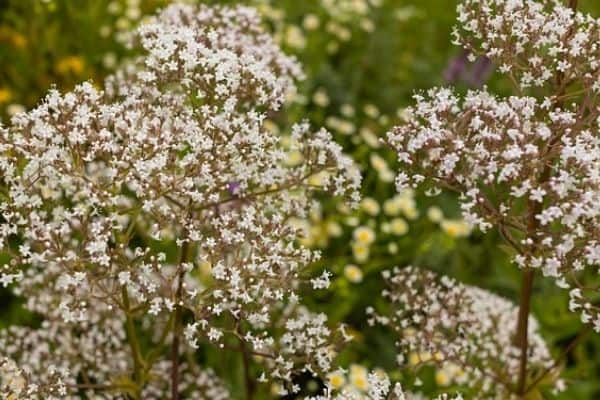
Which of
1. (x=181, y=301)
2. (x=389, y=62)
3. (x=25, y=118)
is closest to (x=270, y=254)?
A: (x=181, y=301)

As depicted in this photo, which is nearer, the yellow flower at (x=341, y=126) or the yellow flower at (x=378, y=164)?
the yellow flower at (x=378, y=164)

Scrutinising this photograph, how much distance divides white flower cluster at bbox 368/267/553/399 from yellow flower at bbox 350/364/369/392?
60 cm

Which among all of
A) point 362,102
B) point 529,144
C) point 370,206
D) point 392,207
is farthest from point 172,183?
point 362,102

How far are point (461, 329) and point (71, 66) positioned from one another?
454 cm

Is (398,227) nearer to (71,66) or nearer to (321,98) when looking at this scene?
(321,98)

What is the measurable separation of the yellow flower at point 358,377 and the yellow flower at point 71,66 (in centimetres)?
363

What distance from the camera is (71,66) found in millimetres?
7543

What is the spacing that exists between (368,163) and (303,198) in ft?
10.7

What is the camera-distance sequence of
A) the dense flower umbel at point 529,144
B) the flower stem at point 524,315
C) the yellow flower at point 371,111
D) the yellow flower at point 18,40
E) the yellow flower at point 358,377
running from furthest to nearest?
the yellow flower at point 18,40 < the yellow flower at point 371,111 < the yellow flower at point 358,377 < the flower stem at point 524,315 < the dense flower umbel at point 529,144

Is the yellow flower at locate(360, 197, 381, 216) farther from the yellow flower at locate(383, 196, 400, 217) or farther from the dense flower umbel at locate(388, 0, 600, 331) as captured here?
the dense flower umbel at locate(388, 0, 600, 331)

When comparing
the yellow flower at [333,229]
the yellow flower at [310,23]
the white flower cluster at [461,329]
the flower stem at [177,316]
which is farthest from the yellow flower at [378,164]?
the flower stem at [177,316]

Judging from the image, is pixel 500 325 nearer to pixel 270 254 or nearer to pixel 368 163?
pixel 270 254

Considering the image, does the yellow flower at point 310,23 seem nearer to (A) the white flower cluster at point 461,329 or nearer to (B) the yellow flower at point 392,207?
(B) the yellow flower at point 392,207

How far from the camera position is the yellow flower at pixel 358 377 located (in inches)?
214
